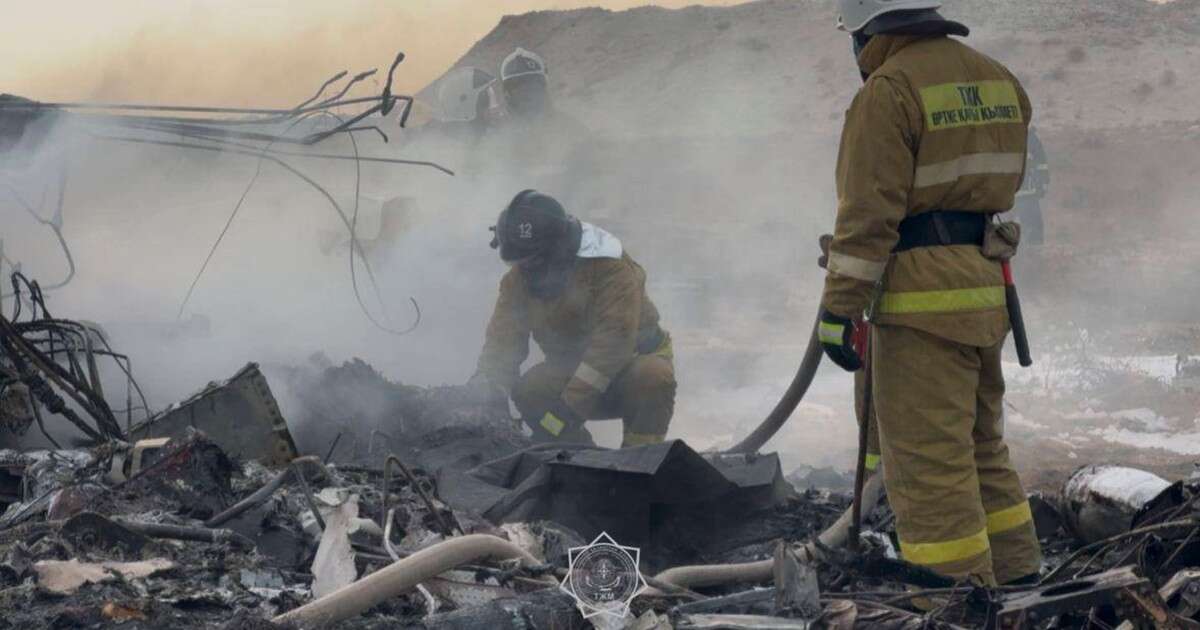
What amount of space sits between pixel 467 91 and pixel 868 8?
1204 centimetres

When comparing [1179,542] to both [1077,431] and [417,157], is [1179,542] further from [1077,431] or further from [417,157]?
[417,157]

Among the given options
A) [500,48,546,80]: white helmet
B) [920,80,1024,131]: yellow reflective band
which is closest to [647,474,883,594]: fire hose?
[920,80,1024,131]: yellow reflective band

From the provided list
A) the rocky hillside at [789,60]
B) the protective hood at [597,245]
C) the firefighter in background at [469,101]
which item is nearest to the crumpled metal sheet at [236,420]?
the protective hood at [597,245]

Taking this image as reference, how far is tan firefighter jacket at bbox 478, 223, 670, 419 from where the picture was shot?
22.9 ft

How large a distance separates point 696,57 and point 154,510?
29605 millimetres

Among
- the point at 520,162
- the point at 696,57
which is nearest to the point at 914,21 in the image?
the point at 520,162

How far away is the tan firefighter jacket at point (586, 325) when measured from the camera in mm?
6969

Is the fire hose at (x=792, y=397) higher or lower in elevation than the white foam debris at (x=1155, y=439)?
higher

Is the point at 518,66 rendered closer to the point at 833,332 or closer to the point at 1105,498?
the point at 1105,498

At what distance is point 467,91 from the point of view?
15.6 m

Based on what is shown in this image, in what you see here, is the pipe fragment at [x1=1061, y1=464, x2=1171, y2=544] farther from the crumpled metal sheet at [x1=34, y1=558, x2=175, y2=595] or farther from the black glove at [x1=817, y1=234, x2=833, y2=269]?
the crumpled metal sheet at [x1=34, y1=558, x2=175, y2=595]

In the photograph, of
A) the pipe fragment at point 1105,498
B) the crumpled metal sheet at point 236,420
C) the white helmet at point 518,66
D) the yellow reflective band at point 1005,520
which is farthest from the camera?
the white helmet at point 518,66

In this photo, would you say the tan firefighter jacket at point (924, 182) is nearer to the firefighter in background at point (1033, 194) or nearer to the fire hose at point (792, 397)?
the fire hose at point (792, 397)

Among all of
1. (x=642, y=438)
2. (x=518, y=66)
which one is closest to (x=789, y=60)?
(x=518, y=66)
